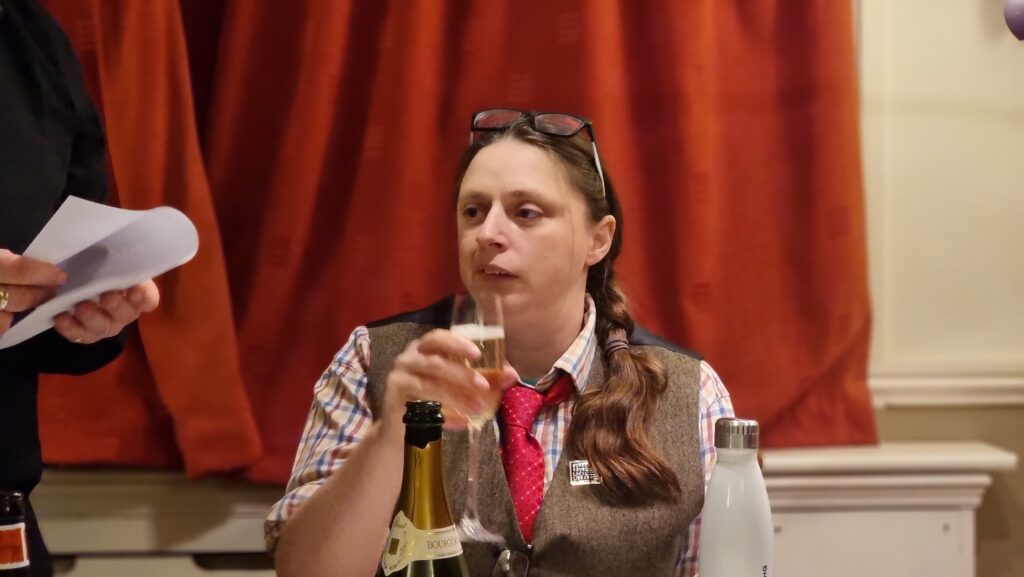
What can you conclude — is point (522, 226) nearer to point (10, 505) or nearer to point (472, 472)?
point (472, 472)

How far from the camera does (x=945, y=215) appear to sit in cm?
192

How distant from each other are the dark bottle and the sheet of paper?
226 millimetres

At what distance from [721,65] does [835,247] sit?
0.43 metres

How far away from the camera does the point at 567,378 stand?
133cm

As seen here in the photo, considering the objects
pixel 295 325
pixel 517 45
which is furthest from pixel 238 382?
pixel 517 45

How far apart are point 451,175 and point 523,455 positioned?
762 mm

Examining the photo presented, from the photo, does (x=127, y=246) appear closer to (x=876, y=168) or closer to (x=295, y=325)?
(x=295, y=325)

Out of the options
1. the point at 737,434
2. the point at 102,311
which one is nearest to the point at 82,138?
the point at 102,311

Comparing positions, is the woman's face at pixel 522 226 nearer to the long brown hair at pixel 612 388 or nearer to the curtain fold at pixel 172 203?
the long brown hair at pixel 612 388

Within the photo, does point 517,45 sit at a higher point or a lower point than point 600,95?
higher

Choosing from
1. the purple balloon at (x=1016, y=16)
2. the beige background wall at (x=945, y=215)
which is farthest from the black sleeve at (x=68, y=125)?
the beige background wall at (x=945, y=215)

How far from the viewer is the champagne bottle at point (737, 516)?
0.84 meters

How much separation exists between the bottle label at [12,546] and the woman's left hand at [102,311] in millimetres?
335

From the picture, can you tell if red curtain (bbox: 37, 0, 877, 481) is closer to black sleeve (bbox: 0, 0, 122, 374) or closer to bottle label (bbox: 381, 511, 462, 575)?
black sleeve (bbox: 0, 0, 122, 374)
